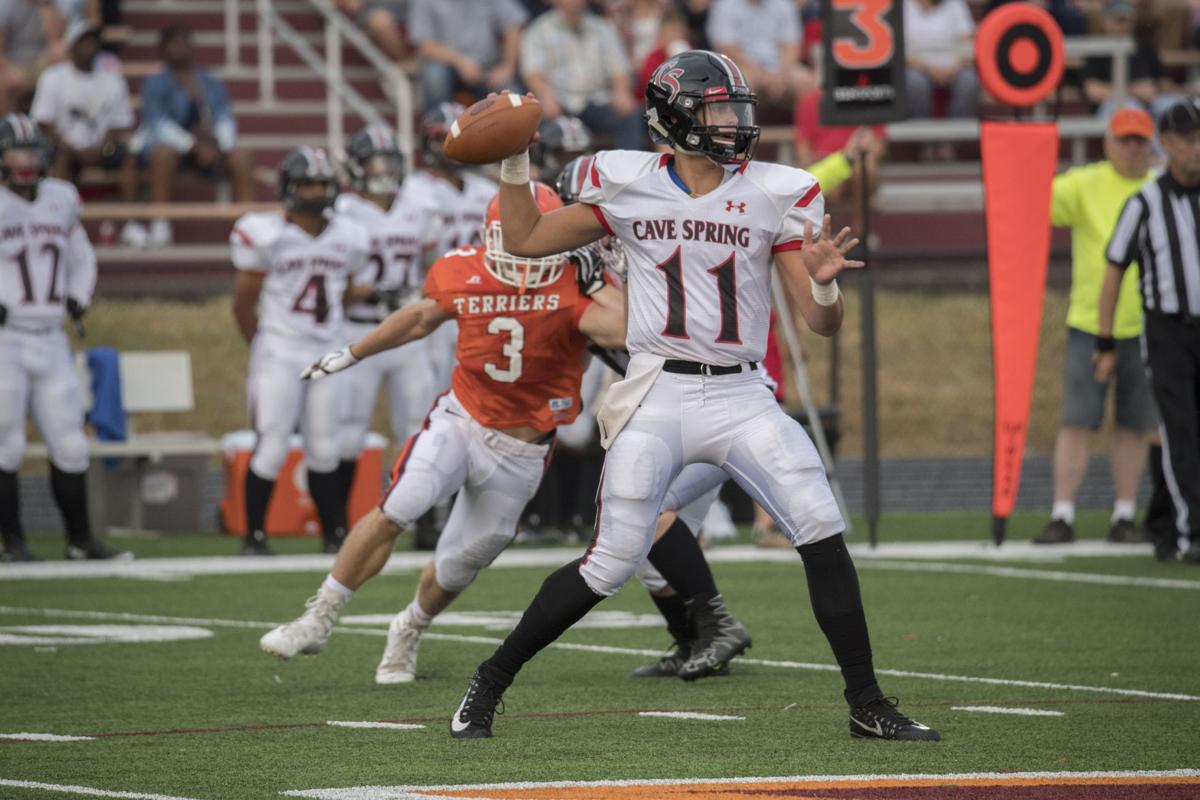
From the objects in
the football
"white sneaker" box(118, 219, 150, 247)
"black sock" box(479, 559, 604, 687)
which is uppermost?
the football

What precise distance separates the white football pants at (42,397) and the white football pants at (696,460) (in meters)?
5.72

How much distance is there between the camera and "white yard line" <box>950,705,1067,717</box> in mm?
5296

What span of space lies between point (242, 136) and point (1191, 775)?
13031mm

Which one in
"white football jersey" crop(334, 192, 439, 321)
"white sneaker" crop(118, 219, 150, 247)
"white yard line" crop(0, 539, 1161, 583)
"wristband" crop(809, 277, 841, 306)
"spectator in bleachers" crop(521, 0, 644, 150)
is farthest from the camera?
"white sneaker" crop(118, 219, 150, 247)

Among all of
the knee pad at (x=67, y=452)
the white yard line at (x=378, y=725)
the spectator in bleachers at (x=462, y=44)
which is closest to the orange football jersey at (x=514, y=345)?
the white yard line at (x=378, y=725)

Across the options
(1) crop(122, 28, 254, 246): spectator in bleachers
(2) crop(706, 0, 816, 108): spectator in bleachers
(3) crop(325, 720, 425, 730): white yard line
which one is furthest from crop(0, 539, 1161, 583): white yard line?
(2) crop(706, 0, 816, 108): spectator in bleachers

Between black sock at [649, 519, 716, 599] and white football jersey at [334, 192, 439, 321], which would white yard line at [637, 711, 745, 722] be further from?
white football jersey at [334, 192, 439, 321]

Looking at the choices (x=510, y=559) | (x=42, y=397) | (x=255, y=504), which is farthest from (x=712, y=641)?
(x=42, y=397)

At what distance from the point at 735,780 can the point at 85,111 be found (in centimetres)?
1134

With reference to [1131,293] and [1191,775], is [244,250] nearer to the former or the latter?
[1131,293]

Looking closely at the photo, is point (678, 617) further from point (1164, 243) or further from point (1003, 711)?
point (1164, 243)

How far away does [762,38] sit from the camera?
15.5 m

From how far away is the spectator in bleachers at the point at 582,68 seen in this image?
1473 cm

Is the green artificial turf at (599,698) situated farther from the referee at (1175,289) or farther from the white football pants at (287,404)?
the white football pants at (287,404)
